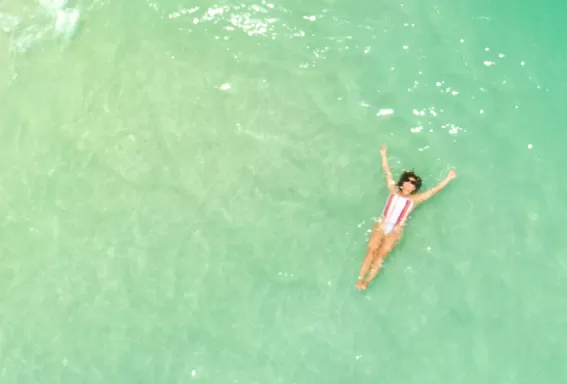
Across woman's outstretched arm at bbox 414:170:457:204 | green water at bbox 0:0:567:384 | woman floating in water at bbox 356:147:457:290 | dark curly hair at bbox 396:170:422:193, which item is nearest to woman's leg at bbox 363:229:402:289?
woman floating in water at bbox 356:147:457:290

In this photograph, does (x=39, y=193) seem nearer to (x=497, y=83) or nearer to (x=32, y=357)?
(x=32, y=357)

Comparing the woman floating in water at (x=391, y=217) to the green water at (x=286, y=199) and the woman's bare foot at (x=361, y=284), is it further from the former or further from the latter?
the green water at (x=286, y=199)

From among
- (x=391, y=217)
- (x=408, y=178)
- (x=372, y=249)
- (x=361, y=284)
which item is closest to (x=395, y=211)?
(x=391, y=217)

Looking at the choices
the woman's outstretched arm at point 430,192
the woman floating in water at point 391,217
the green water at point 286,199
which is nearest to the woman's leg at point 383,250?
the woman floating in water at point 391,217

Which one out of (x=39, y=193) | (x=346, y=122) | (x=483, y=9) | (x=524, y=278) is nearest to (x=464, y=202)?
(x=524, y=278)

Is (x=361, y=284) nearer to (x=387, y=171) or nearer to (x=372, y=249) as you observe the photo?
(x=372, y=249)

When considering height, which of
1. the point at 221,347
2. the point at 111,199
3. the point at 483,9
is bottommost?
the point at 221,347

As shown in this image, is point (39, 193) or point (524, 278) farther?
point (39, 193)
